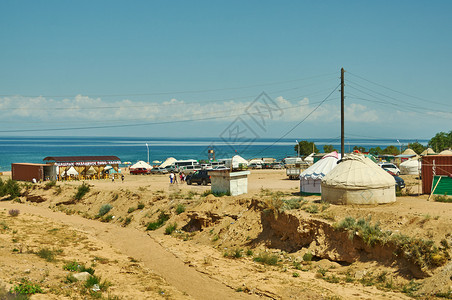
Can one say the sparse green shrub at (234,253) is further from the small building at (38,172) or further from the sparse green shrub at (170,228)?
the small building at (38,172)

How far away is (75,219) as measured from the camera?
3100 centimetres

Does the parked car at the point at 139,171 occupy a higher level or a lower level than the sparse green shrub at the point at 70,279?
lower

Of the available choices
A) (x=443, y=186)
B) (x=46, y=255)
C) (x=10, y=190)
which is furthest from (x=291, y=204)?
(x=10, y=190)

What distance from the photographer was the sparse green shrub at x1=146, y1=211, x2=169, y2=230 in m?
26.6

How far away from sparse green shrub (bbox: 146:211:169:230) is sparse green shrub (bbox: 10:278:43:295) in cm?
1386

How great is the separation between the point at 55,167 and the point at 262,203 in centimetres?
3233

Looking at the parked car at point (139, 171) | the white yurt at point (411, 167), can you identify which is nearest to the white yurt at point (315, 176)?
the white yurt at point (411, 167)

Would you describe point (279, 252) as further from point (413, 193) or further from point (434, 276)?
point (413, 193)

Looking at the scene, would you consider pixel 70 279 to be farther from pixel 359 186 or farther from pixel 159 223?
pixel 359 186

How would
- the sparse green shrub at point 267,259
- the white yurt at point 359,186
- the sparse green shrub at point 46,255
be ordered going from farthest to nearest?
the white yurt at point 359,186
the sparse green shrub at point 267,259
the sparse green shrub at point 46,255

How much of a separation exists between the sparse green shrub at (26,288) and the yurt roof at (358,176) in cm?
1608

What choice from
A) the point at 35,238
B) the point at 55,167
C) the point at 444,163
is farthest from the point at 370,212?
the point at 55,167

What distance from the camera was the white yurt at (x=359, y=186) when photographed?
21672 millimetres

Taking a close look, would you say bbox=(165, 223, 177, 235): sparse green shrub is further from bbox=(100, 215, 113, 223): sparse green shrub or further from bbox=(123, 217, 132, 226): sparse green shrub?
bbox=(100, 215, 113, 223): sparse green shrub
